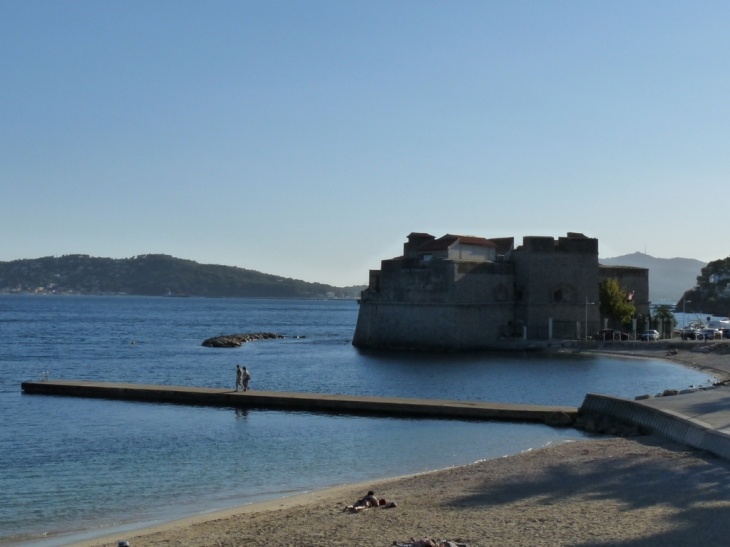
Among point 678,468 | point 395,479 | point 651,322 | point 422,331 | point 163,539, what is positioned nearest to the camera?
point 163,539

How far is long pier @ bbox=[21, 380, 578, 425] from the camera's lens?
69.5ft

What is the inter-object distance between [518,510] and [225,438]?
32.9 ft

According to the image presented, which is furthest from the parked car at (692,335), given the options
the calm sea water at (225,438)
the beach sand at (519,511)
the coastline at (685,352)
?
the beach sand at (519,511)

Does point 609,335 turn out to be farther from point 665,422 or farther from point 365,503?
point 365,503

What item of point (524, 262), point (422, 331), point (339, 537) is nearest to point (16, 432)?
point (339, 537)

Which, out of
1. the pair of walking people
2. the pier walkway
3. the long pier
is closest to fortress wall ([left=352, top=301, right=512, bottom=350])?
the pair of walking people

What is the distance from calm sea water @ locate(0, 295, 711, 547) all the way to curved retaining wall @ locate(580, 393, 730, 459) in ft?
4.06

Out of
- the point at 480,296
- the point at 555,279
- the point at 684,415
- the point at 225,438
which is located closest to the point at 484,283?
the point at 480,296

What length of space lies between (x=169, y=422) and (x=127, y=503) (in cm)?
835

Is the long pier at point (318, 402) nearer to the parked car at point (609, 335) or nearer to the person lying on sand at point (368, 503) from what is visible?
the person lying on sand at point (368, 503)

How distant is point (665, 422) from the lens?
1630 centimetres

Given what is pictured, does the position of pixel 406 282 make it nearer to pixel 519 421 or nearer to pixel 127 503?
pixel 519 421

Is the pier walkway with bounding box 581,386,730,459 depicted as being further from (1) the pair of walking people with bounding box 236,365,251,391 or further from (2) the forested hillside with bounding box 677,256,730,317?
(2) the forested hillside with bounding box 677,256,730,317

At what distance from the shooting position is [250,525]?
1094cm
